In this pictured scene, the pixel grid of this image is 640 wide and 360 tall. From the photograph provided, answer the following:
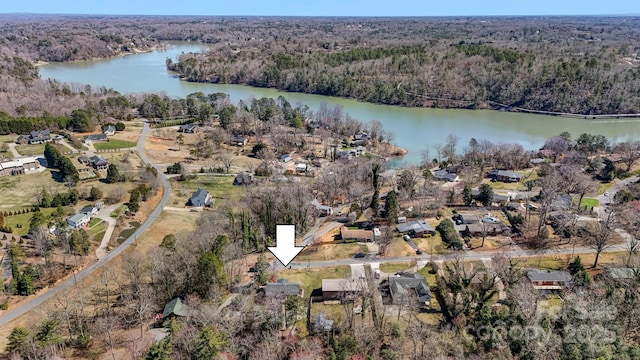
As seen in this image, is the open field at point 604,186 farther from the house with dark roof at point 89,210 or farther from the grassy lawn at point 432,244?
the house with dark roof at point 89,210

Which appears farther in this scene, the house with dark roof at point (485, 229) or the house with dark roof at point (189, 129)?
the house with dark roof at point (189, 129)

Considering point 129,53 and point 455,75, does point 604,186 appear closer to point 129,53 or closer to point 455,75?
point 455,75

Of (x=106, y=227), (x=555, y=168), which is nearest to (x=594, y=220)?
(x=555, y=168)

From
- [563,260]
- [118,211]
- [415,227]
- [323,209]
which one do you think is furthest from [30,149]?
[563,260]

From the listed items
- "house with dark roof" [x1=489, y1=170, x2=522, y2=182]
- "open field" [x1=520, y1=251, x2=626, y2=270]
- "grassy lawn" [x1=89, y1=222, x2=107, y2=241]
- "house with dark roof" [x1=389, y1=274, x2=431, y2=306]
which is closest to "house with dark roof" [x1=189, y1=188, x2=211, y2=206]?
"grassy lawn" [x1=89, y1=222, x2=107, y2=241]

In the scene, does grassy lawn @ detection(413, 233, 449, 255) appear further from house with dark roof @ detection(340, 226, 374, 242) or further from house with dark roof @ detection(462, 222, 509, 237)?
house with dark roof @ detection(340, 226, 374, 242)

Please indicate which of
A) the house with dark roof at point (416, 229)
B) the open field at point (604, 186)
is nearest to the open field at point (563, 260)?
the house with dark roof at point (416, 229)
